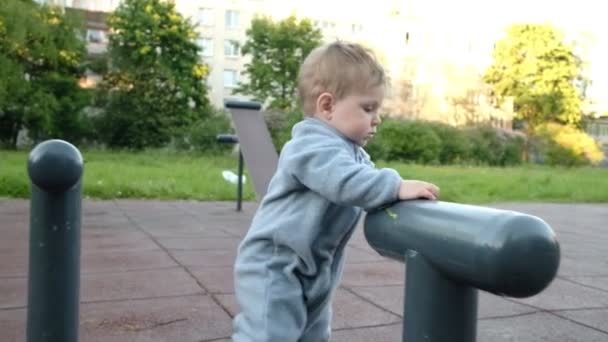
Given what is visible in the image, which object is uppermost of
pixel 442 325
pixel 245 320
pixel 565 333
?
pixel 442 325

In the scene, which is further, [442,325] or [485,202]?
[485,202]

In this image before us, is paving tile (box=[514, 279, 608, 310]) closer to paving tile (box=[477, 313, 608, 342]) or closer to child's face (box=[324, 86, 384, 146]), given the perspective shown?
paving tile (box=[477, 313, 608, 342])

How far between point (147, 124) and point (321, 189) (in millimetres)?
30347

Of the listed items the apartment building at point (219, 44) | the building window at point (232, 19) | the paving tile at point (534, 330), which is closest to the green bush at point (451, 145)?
the apartment building at point (219, 44)

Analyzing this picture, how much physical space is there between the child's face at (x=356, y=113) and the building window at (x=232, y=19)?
52399 millimetres

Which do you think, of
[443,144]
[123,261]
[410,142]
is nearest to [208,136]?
[410,142]

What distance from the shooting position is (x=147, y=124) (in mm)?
30797

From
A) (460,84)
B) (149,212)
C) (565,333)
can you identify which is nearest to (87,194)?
(149,212)

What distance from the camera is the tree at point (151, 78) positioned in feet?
101

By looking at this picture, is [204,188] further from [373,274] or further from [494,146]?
[494,146]

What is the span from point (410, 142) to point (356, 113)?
26251mm

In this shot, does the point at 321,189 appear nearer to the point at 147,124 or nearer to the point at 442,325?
the point at 442,325

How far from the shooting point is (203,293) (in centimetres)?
338

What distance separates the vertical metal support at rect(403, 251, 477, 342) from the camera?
92 cm
